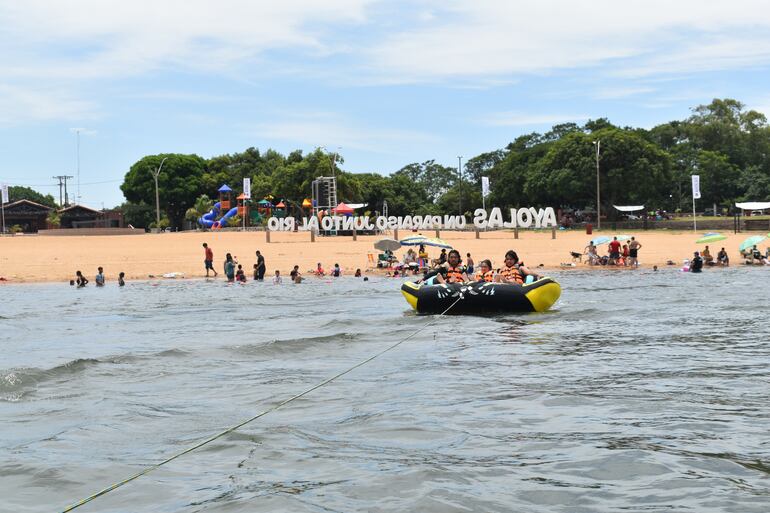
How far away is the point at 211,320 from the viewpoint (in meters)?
20.9

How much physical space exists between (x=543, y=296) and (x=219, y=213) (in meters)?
74.7

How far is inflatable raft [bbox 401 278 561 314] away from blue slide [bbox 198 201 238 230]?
221 ft

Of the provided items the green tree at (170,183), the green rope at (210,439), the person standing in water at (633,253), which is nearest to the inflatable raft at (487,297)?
the green rope at (210,439)

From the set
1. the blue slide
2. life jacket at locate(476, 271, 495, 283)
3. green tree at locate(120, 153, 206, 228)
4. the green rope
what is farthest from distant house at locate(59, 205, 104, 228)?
the green rope

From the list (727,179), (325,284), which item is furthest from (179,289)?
(727,179)

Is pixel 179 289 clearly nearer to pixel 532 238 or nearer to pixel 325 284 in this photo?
pixel 325 284

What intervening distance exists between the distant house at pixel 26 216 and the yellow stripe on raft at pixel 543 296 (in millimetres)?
88831

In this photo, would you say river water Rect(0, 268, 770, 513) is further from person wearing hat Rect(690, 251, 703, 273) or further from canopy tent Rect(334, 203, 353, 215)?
canopy tent Rect(334, 203, 353, 215)

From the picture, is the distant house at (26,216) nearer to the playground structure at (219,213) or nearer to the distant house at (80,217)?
the distant house at (80,217)

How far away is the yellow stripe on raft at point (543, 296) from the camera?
19344mm

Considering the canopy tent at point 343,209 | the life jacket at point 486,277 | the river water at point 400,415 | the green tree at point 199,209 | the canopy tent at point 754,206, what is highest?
the green tree at point 199,209

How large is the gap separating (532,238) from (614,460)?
5101 cm

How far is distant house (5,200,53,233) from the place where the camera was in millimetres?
A: 98500

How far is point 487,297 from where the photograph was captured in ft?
62.6
